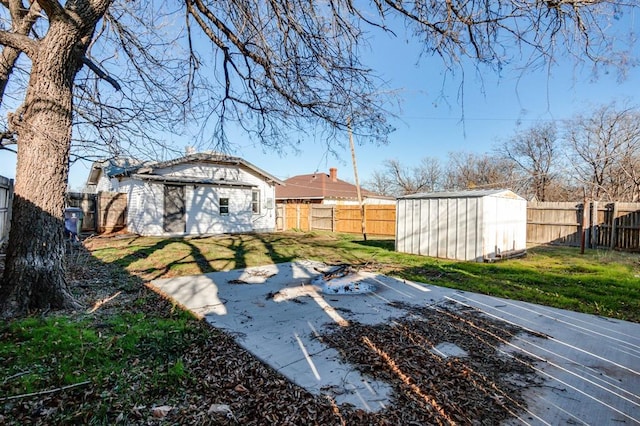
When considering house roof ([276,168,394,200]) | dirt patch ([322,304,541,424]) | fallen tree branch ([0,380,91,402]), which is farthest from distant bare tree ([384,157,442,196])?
fallen tree branch ([0,380,91,402])

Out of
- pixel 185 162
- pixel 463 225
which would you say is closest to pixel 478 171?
pixel 463 225

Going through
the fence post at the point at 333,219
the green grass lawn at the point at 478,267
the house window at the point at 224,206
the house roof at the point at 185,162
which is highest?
the house roof at the point at 185,162

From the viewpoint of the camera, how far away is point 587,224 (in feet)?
37.2

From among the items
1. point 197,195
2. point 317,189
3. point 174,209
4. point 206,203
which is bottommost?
point 174,209

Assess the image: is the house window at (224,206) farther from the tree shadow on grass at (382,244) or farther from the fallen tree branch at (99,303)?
the fallen tree branch at (99,303)

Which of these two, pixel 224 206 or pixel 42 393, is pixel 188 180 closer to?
pixel 224 206

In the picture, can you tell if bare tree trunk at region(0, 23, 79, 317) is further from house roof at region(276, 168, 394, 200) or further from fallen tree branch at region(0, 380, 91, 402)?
house roof at region(276, 168, 394, 200)

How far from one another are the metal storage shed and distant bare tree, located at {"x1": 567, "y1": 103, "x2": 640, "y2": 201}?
39.2 feet

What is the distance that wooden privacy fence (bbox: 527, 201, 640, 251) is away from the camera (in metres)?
10.5

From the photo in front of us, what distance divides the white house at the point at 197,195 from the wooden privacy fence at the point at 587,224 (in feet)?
40.0

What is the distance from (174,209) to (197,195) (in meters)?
1.19

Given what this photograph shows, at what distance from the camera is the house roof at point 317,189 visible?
25812 mm

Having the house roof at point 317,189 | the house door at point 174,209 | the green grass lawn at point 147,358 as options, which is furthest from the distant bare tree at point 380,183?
the green grass lawn at point 147,358

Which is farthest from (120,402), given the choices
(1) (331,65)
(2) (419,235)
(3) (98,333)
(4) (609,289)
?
(2) (419,235)
